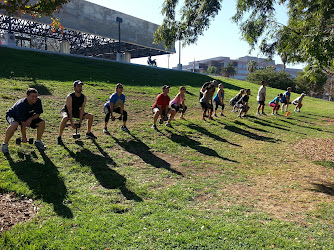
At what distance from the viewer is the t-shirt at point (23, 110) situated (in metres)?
6.25

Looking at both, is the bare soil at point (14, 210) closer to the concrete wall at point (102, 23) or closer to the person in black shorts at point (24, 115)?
the person in black shorts at point (24, 115)

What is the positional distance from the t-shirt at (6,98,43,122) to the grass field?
79cm

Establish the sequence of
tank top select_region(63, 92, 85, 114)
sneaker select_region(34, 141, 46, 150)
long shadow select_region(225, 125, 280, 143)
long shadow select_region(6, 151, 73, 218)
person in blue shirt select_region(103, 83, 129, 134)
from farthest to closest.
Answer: long shadow select_region(225, 125, 280, 143) < person in blue shirt select_region(103, 83, 129, 134) < tank top select_region(63, 92, 85, 114) < sneaker select_region(34, 141, 46, 150) < long shadow select_region(6, 151, 73, 218)

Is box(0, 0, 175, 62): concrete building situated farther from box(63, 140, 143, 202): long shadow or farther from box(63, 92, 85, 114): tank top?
box(63, 140, 143, 202): long shadow

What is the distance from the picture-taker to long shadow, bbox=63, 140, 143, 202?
17.0ft

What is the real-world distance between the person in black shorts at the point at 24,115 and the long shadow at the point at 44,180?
1.54 feet

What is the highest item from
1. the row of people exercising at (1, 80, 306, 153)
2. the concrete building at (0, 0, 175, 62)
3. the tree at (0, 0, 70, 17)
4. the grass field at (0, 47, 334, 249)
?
the concrete building at (0, 0, 175, 62)

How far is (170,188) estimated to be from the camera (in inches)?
213

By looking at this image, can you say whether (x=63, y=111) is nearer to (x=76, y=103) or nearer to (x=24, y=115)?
(x=76, y=103)

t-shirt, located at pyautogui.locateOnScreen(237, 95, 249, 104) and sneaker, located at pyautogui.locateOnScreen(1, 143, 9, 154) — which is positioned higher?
t-shirt, located at pyautogui.locateOnScreen(237, 95, 249, 104)

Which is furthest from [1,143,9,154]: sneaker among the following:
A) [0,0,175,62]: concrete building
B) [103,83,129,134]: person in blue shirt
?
[0,0,175,62]: concrete building

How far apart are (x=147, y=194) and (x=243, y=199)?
1.82 metres

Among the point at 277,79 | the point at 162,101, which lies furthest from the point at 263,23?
the point at 277,79

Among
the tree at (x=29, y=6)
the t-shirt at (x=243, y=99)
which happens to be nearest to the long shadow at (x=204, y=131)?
the t-shirt at (x=243, y=99)
